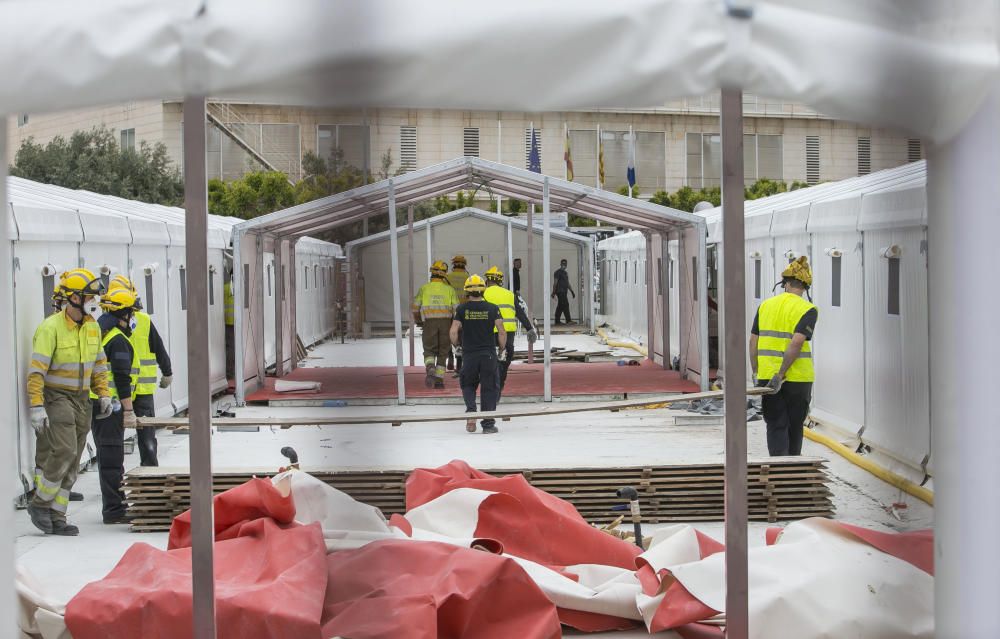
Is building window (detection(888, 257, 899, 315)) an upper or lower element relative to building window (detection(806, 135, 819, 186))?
lower

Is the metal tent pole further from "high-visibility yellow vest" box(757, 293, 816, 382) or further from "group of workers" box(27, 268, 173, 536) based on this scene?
"group of workers" box(27, 268, 173, 536)

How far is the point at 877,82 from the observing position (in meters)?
3.50

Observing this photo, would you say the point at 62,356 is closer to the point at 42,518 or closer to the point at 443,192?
the point at 42,518

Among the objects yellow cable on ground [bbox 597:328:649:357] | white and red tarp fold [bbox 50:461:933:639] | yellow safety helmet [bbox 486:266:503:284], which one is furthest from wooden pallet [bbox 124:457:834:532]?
yellow cable on ground [bbox 597:328:649:357]

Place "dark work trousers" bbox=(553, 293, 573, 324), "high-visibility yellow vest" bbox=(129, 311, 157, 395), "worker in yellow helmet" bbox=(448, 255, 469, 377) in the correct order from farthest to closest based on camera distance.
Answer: "dark work trousers" bbox=(553, 293, 573, 324) → "worker in yellow helmet" bbox=(448, 255, 469, 377) → "high-visibility yellow vest" bbox=(129, 311, 157, 395)

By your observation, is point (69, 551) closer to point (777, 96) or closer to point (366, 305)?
point (777, 96)

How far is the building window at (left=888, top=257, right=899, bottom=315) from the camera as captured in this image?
10.2 metres

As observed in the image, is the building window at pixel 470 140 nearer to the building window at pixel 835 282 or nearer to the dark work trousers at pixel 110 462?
the building window at pixel 835 282

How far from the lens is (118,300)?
32.0ft

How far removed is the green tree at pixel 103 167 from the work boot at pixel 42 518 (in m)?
28.6

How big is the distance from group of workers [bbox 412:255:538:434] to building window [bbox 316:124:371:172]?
908cm

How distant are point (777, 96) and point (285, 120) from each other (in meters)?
3.35

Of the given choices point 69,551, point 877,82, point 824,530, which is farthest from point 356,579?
point 69,551

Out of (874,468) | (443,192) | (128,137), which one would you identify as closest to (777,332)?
(874,468)
